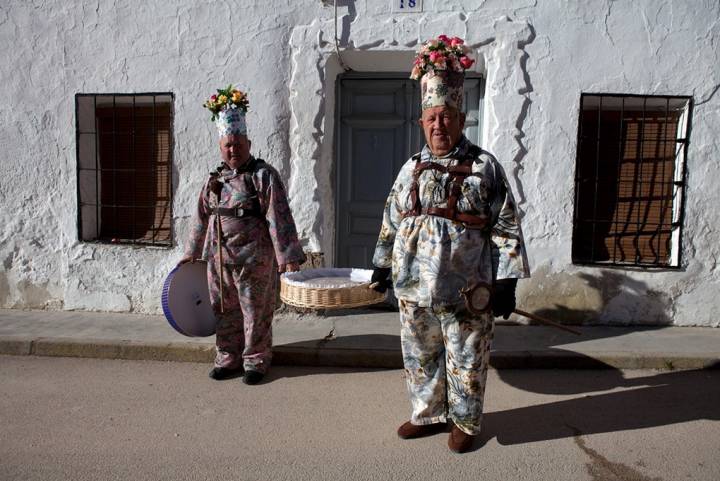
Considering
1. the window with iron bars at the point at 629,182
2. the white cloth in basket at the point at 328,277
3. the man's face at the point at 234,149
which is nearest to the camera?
the white cloth in basket at the point at 328,277

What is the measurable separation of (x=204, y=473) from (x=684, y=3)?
541 centimetres

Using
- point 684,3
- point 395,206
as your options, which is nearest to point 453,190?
point 395,206

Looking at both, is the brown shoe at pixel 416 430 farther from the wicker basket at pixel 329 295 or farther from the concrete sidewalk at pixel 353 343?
the concrete sidewalk at pixel 353 343

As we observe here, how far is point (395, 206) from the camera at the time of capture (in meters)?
3.22

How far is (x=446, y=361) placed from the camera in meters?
3.16

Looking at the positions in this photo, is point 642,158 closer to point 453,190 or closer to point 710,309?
point 710,309

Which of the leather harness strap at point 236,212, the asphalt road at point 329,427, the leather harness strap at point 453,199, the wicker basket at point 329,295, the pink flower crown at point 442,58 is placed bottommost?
the asphalt road at point 329,427

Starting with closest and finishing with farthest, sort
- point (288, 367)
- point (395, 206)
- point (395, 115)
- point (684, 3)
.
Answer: point (395, 206), point (288, 367), point (684, 3), point (395, 115)

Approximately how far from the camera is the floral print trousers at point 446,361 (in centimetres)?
303

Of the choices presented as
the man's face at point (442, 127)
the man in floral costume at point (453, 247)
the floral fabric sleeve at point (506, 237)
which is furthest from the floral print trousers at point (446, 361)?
the man's face at point (442, 127)

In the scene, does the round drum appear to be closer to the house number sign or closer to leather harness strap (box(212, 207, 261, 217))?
leather harness strap (box(212, 207, 261, 217))

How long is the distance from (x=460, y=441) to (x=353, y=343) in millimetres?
1874

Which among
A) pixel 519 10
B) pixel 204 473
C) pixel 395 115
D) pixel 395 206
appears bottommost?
pixel 204 473

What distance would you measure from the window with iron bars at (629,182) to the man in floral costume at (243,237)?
3.01 metres
